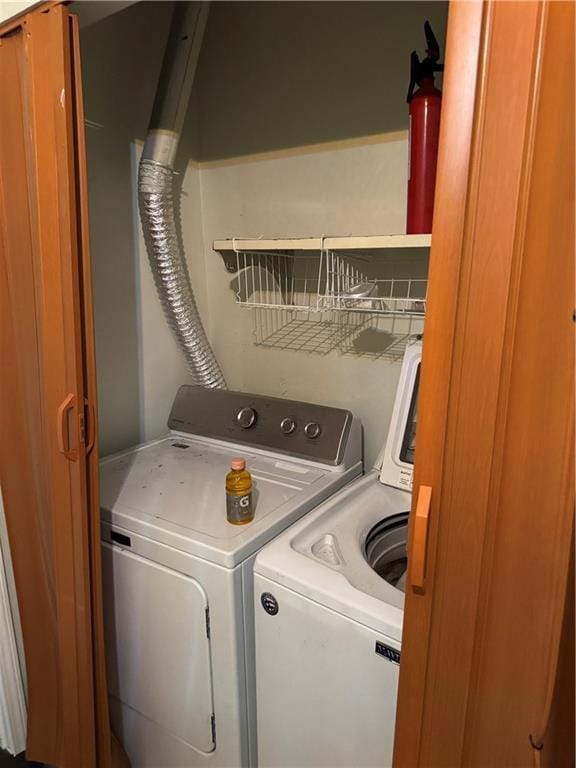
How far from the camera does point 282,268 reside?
199 centimetres

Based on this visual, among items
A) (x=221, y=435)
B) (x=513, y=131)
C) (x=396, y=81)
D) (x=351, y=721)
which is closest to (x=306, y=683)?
(x=351, y=721)

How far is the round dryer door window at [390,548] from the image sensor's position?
148 centimetres

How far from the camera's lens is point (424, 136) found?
1.33m

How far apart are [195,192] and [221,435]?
1.06 m

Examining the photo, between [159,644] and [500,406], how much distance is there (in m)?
1.26

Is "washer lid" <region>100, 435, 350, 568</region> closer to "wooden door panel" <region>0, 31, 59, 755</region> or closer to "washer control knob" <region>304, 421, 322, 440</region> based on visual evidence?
"washer control knob" <region>304, 421, 322, 440</region>

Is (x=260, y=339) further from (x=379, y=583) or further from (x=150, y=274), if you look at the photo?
(x=379, y=583)

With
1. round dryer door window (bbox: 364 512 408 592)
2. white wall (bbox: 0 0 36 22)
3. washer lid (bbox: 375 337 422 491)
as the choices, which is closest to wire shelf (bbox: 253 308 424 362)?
washer lid (bbox: 375 337 422 491)

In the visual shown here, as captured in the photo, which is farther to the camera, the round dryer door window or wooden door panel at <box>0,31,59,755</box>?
the round dryer door window

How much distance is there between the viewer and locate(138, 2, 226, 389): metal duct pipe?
1.66 metres

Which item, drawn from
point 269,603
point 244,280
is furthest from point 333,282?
point 269,603

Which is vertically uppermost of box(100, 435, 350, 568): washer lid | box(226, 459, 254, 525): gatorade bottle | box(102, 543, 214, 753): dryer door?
box(226, 459, 254, 525): gatorade bottle

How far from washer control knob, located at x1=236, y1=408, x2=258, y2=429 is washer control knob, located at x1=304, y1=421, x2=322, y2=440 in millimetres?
220

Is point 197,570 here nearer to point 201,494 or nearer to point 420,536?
point 201,494
